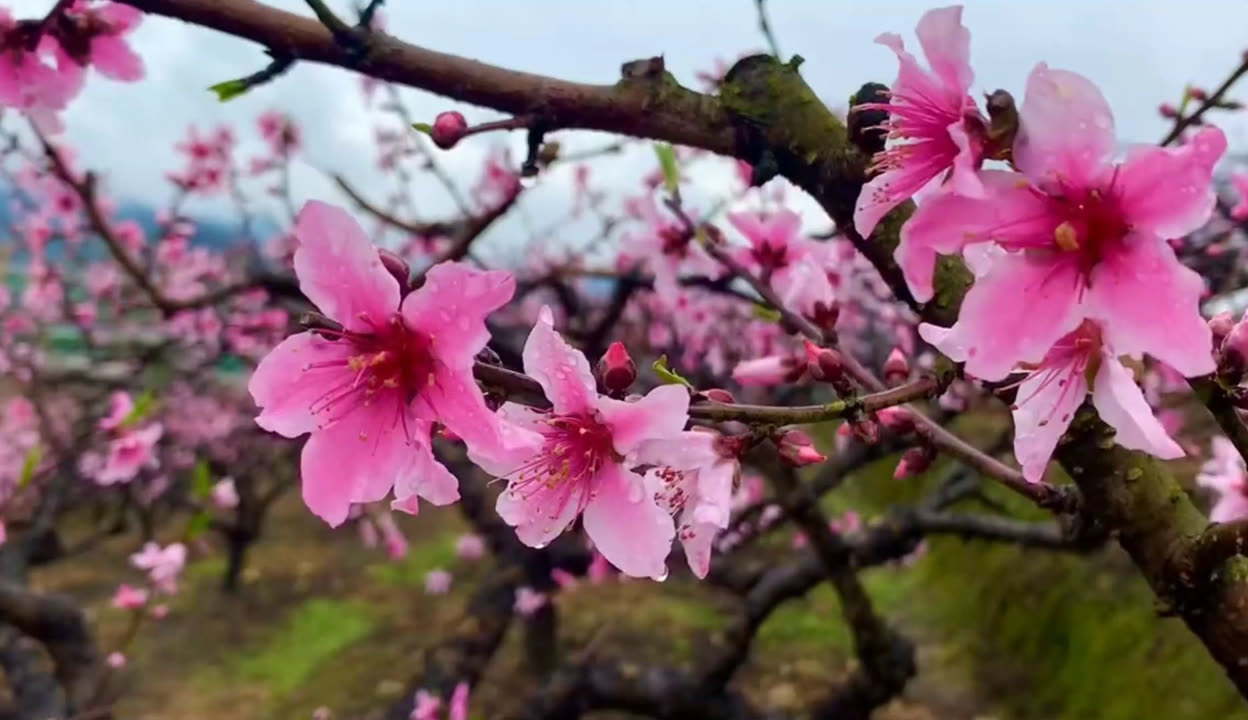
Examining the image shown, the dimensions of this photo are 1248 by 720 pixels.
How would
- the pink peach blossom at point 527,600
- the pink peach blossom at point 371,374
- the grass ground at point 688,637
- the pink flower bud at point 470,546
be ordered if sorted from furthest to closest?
1. the pink flower bud at point 470,546
2. the pink peach blossom at point 527,600
3. the grass ground at point 688,637
4. the pink peach blossom at point 371,374

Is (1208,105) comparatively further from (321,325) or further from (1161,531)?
(321,325)

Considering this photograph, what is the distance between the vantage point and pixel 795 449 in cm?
84

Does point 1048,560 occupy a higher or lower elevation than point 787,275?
lower

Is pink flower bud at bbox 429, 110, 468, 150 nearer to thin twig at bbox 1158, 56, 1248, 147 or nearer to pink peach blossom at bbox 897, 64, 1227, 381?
pink peach blossom at bbox 897, 64, 1227, 381

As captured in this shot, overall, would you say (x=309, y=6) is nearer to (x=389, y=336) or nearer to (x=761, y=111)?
(x=389, y=336)

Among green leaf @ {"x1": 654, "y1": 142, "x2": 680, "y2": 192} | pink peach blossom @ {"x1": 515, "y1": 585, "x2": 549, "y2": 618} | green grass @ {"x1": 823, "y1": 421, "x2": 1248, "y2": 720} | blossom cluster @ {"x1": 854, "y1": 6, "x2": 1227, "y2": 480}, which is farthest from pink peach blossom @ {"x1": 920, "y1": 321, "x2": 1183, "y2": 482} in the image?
pink peach blossom @ {"x1": 515, "y1": 585, "x2": 549, "y2": 618}

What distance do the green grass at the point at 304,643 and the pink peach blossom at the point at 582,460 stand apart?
5021 millimetres

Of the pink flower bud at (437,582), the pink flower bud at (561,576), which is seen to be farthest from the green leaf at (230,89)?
the pink flower bud at (437,582)

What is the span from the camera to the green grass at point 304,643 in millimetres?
5488

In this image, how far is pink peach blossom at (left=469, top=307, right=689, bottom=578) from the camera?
72 cm

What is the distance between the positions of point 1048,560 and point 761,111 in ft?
15.6

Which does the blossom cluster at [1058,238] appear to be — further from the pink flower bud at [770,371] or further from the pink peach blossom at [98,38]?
the pink peach blossom at [98,38]

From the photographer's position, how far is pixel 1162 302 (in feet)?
1.97

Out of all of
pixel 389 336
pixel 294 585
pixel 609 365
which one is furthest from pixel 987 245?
pixel 294 585
